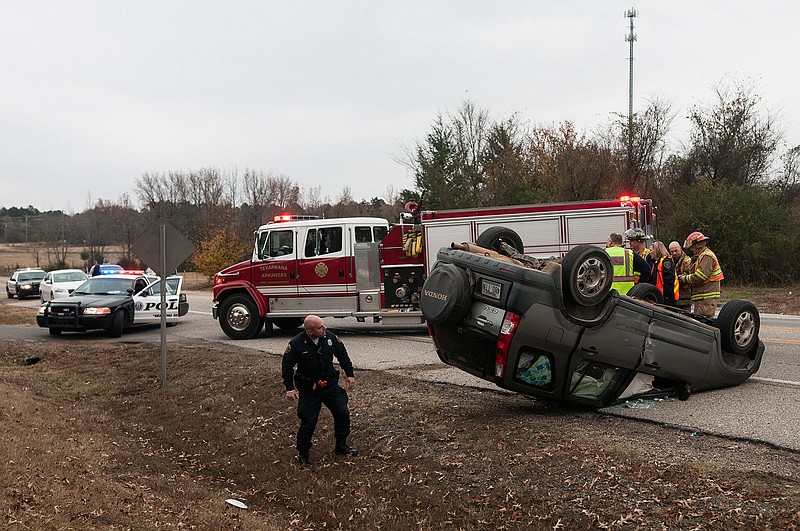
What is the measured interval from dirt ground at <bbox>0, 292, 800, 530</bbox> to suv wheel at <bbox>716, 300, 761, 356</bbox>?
203cm

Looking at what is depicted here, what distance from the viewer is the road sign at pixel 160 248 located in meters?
10.5

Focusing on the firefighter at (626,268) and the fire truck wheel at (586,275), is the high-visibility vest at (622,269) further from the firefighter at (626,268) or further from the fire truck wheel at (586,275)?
the fire truck wheel at (586,275)

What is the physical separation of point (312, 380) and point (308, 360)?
0.20 metres

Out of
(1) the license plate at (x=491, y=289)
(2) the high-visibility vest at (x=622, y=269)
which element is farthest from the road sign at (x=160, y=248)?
(2) the high-visibility vest at (x=622, y=269)

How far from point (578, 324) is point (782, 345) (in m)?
6.97

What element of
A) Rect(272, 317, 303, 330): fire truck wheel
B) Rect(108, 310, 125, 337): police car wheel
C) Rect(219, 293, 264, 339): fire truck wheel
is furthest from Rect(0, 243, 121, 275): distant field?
Rect(219, 293, 264, 339): fire truck wheel

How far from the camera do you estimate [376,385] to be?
31.7ft

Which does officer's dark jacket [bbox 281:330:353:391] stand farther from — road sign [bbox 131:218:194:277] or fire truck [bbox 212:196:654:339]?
fire truck [bbox 212:196:654:339]

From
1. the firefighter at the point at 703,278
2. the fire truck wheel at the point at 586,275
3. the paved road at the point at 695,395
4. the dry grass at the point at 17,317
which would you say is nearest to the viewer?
the fire truck wheel at the point at 586,275

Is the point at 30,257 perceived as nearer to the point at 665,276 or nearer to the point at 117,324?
the point at 117,324

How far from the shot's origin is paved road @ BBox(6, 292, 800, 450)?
22.6ft

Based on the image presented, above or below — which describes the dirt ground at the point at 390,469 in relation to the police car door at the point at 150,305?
below

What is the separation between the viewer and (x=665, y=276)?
984 cm

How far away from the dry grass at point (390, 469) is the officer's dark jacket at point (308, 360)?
2.75 feet
